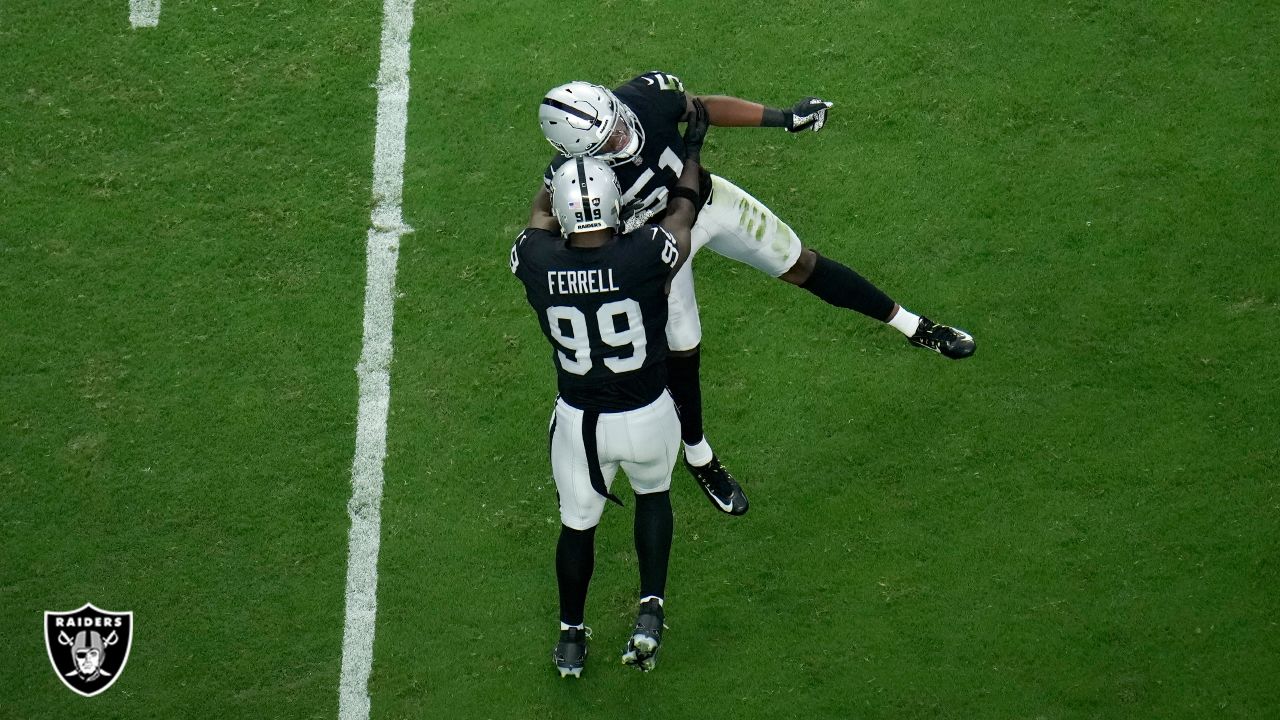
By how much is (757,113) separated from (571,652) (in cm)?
247

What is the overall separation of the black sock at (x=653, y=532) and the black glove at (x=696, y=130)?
1420 millimetres

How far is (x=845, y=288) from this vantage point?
20.1 feet

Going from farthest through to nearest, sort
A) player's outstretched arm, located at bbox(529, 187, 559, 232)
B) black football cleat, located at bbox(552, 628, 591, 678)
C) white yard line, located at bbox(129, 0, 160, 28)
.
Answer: white yard line, located at bbox(129, 0, 160, 28) < black football cleat, located at bbox(552, 628, 591, 678) < player's outstretched arm, located at bbox(529, 187, 559, 232)

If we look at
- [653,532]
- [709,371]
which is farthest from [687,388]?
[653,532]

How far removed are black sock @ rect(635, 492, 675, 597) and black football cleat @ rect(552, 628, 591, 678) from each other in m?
0.41

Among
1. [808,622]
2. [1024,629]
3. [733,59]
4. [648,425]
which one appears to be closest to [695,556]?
[808,622]

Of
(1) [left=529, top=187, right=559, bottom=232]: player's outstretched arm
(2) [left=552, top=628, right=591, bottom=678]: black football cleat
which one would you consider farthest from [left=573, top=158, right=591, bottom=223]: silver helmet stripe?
(2) [left=552, top=628, right=591, bottom=678]: black football cleat

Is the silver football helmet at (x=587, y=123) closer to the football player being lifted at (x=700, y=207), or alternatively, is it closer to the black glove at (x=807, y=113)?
the football player being lifted at (x=700, y=207)

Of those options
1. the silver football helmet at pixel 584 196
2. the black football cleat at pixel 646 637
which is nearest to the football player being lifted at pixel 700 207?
the silver football helmet at pixel 584 196

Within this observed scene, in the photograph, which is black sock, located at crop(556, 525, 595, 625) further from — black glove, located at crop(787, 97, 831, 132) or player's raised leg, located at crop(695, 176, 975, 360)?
black glove, located at crop(787, 97, 831, 132)

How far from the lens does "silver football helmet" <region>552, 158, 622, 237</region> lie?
502cm

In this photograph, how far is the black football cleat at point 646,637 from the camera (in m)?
5.55

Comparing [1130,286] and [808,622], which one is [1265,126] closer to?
[1130,286]

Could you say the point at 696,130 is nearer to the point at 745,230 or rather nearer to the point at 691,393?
the point at 745,230
